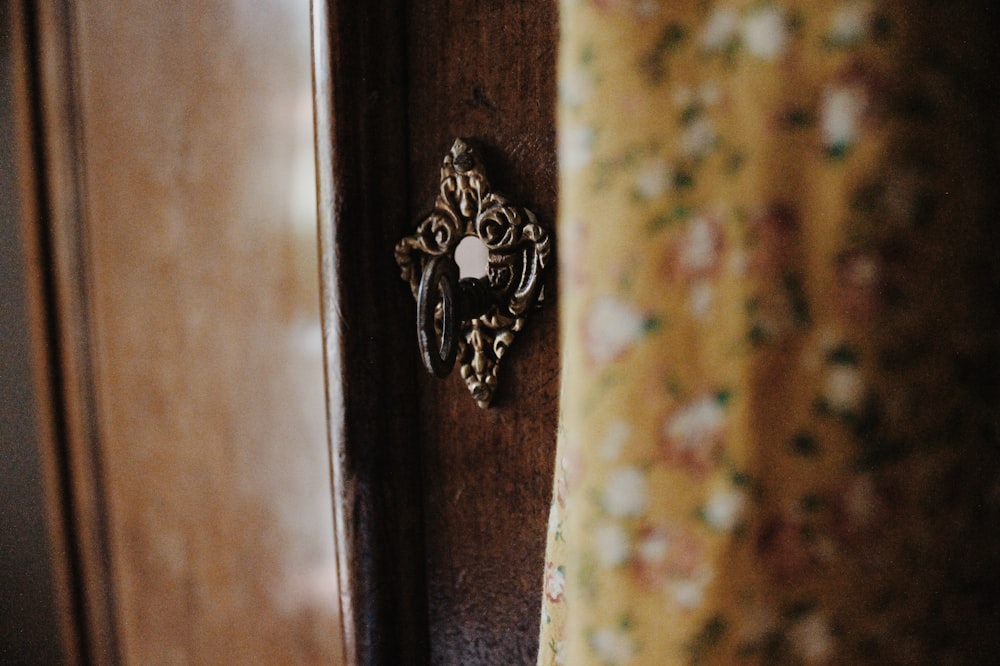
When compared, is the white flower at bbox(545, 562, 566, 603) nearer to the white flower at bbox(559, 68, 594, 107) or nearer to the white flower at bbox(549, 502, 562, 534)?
the white flower at bbox(549, 502, 562, 534)

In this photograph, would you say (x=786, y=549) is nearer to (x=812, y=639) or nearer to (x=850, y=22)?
(x=812, y=639)

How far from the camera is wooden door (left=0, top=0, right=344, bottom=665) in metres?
0.43

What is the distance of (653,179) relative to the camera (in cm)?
18

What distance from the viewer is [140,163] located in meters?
0.53

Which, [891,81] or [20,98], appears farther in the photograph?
[20,98]

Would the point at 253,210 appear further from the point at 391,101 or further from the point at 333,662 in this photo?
the point at 333,662

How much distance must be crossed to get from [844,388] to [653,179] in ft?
Result: 0.26

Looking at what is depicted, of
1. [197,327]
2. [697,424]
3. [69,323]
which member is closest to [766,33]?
[697,424]

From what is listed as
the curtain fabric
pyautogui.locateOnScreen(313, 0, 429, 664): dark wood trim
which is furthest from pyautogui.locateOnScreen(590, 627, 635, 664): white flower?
pyautogui.locateOnScreen(313, 0, 429, 664): dark wood trim

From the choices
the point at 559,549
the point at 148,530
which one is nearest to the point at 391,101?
the point at 559,549

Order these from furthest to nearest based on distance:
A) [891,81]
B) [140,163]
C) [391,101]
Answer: [140,163]
[391,101]
[891,81]

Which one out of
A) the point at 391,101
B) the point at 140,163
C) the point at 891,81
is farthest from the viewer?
the point at 140,163

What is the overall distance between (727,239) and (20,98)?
0.72 m

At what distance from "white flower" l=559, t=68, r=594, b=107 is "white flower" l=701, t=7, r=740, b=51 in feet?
0.12
